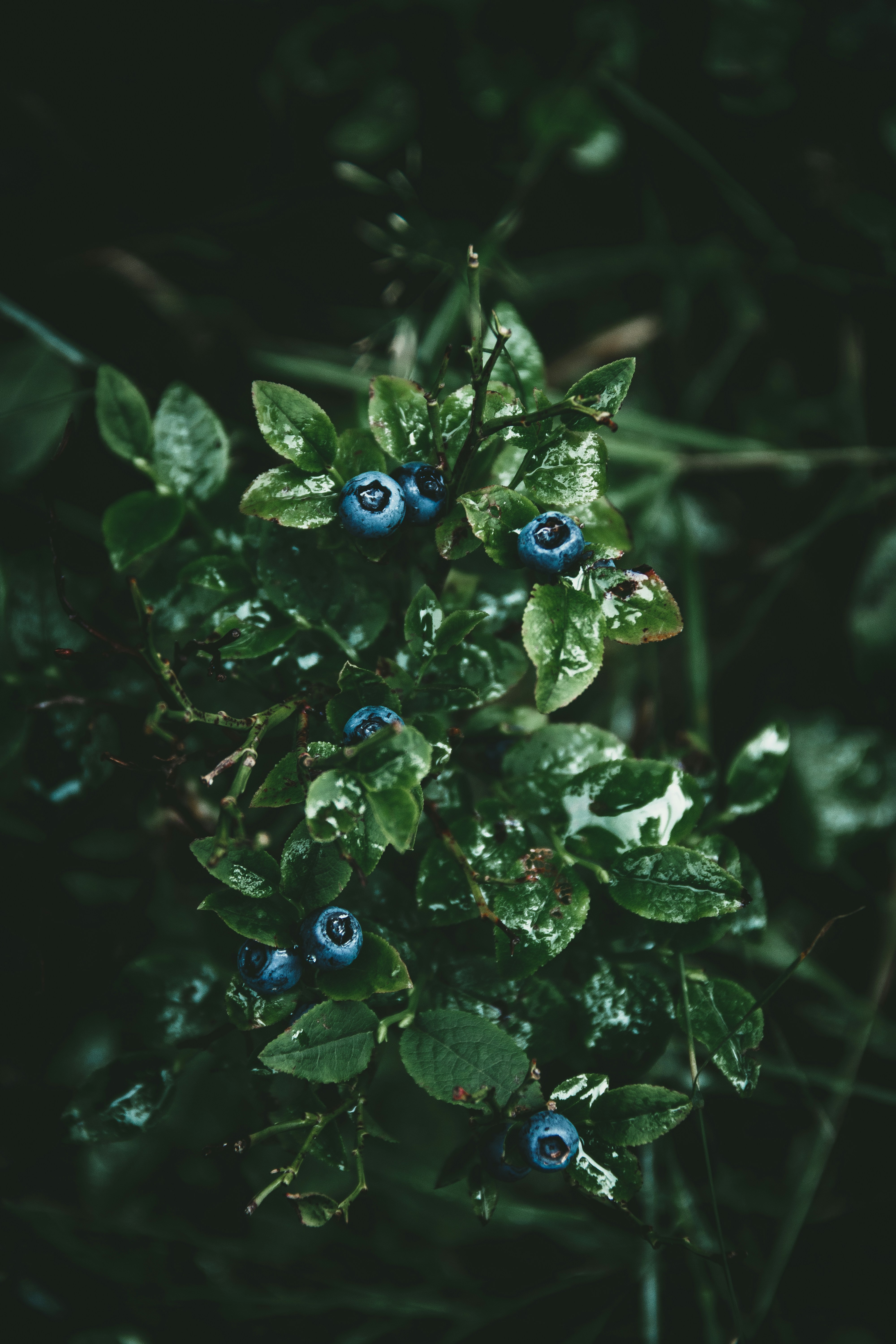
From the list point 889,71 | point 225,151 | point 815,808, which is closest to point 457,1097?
point 815,808

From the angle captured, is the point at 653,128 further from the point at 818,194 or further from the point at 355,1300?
the point at 355,1300

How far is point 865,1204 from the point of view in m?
1.68

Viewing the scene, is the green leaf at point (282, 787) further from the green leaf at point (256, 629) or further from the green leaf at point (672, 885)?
the green leaf at point (672, 885)

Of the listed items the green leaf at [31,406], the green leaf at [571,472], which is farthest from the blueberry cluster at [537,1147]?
the green leaf at [31,406]

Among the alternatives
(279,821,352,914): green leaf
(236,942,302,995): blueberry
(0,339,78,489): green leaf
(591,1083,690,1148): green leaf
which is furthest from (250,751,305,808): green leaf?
(0,339,78,489): green leaf

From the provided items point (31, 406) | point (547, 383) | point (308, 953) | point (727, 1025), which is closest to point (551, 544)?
point (308, 953)

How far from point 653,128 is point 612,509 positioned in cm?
158

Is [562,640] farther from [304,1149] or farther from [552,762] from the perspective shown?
[304,1149]

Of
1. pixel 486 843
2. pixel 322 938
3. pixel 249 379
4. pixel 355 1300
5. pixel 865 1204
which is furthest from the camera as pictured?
pixel 249 379

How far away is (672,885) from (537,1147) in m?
0.31

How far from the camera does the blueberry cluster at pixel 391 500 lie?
84 centimetres

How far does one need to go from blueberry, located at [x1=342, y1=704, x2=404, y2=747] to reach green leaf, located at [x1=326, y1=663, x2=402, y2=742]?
1cm

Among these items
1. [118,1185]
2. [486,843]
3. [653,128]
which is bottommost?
[118,1185]

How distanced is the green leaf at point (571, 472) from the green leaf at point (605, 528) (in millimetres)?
67
